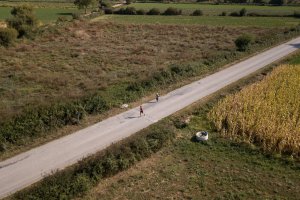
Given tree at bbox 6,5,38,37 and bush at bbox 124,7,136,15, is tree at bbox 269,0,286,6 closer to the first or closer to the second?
bush at bbox 124,7,136,15

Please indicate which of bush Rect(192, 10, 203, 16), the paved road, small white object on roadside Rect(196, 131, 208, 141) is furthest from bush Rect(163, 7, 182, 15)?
small white object on roadside Rect(196, 131, 208, 141)

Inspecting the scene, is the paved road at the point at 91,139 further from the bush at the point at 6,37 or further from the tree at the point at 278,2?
the tree at the point at 278,2

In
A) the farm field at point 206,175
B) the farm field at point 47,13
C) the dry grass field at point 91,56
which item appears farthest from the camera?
the farm field at point 47,13

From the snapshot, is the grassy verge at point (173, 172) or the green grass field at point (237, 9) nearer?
Result: the grassy verge at point (173, 172)

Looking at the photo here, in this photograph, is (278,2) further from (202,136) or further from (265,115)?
(202,136)

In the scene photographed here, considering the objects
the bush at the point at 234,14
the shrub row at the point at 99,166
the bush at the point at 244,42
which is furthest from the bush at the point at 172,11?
the shrub row at the point at 99,166

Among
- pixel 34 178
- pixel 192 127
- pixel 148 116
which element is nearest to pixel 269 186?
pixel 192 127

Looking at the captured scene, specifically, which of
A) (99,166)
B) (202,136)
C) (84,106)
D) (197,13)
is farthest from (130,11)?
(99,166)
